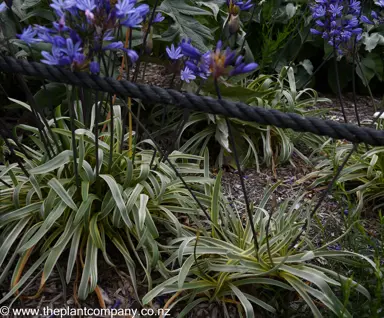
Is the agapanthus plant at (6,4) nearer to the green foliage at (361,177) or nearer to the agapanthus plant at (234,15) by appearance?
the agapanthus plant at (234,15)

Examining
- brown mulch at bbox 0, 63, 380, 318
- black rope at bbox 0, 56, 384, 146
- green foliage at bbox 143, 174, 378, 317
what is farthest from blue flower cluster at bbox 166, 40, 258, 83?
brown mulch at bbox 0, 63, 380, 318

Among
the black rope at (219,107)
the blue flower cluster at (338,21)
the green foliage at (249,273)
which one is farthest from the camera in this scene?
the blue flower cluster at (338,21)

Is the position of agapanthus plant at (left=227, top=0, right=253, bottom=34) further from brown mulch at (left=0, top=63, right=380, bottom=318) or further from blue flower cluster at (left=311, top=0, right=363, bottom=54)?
brown mulch at (left=0, top=63, right=380, bottom=318)

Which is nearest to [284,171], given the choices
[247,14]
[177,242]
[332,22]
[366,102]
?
[332,22]

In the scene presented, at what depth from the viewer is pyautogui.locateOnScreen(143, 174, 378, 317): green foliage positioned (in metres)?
1.72

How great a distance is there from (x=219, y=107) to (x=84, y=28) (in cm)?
47

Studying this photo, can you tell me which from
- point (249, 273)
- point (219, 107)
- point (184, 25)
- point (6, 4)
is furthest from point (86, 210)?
point (184, 25)

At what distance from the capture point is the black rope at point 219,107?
45.6 inches

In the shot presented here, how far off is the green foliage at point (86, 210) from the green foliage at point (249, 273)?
0.11 meters

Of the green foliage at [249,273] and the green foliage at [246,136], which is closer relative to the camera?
the green foliage at [249,273]

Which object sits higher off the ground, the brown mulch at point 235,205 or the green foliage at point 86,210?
the green foliage at point 86,210

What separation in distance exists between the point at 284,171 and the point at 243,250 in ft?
3.58

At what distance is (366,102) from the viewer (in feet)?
13.9

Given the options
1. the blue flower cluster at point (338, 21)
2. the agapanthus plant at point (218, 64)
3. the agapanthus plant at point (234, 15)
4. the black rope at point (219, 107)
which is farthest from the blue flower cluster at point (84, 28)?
the blue flower cluster at point (338, 21)
